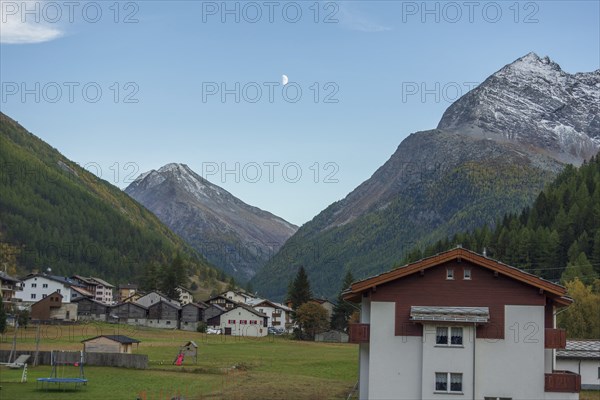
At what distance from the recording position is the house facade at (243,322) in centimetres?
17188

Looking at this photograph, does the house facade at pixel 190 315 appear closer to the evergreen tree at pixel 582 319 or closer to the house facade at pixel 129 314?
the house facade at pixel 129 314

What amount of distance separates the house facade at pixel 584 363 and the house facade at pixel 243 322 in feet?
370

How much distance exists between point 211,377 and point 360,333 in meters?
23.9

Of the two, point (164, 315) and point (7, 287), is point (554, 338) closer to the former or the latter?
point (7, 287)

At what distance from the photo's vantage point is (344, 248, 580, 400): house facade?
44531 millimetres

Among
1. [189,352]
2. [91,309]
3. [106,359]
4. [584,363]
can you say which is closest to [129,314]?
[91,309]

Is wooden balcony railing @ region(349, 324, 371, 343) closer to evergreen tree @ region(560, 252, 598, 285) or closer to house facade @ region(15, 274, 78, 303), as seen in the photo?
evergreen tree @ region(560, 252, 598, 285)

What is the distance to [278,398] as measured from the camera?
50.3 meters

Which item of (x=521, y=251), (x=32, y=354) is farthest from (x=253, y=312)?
(x=32, y=354)

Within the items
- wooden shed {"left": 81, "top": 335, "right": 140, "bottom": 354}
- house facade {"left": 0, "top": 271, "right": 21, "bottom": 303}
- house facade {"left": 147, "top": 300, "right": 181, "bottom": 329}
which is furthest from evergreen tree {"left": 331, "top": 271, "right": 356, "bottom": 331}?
wooden shed {"left": 81, "top": 335, "right": 140, "bottom": 354}

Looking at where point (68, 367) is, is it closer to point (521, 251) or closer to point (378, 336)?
point (378, 336)

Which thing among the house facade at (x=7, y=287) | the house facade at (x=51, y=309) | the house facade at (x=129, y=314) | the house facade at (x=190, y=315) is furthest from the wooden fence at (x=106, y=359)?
the house facade at (x=129, y=314)

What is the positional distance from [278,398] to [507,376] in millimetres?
13098

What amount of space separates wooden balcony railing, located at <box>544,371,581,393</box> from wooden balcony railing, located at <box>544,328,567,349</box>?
4.66 feet
